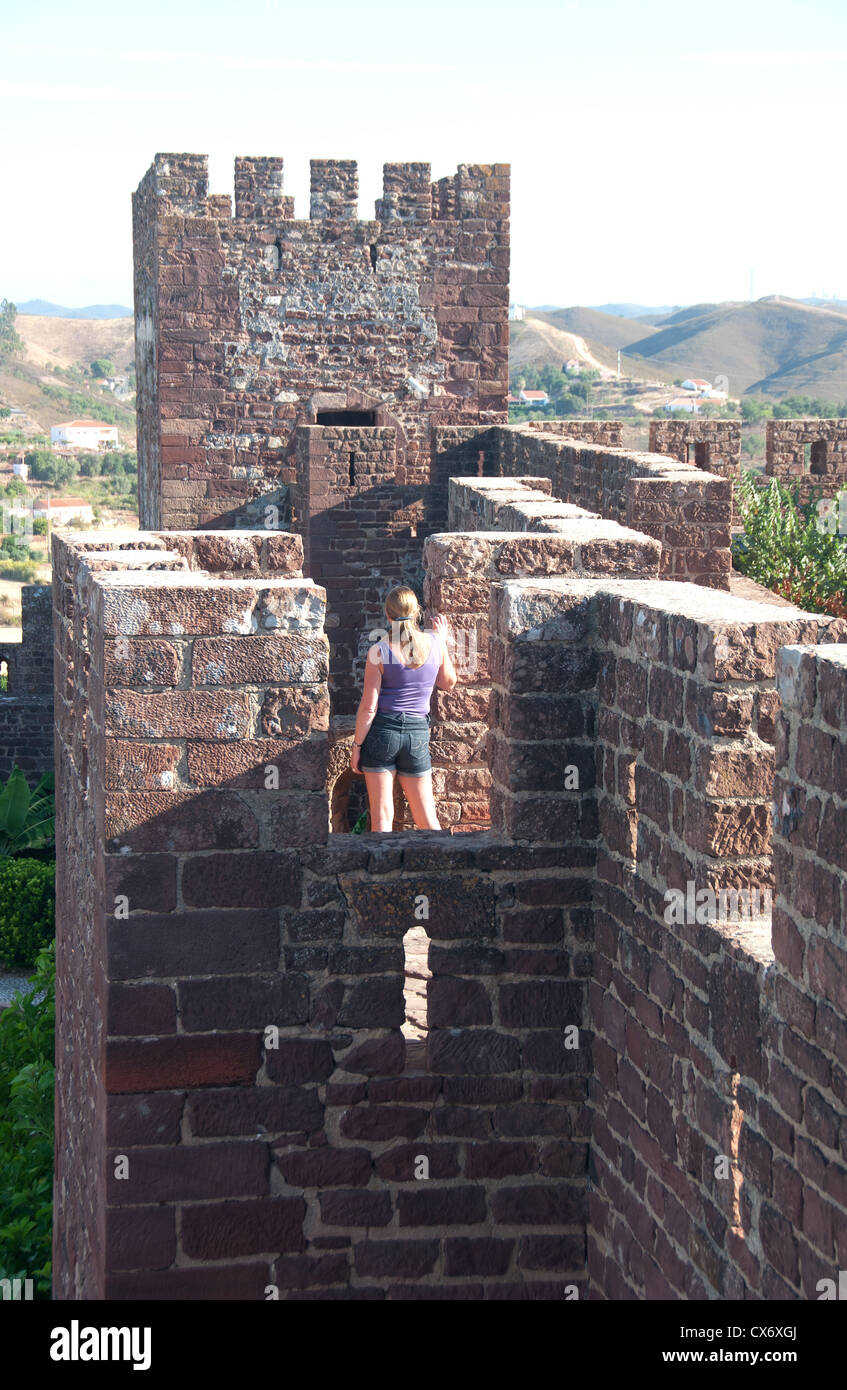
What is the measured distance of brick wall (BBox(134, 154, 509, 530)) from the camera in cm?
1681

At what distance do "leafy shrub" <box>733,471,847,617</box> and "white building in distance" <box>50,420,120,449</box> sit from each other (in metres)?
73.3

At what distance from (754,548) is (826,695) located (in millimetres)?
16144

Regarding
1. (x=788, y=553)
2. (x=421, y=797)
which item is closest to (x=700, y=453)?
(x=788, y=553)

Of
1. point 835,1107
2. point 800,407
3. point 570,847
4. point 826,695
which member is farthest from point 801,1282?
point 800,407

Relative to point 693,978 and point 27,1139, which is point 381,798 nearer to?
point 693,978

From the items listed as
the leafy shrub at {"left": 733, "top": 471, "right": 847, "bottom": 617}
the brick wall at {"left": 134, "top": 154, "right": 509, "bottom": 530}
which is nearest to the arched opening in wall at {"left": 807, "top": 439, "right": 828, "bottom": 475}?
the leafy shrub at {"left": 733, "top": 471, "right": 847, "bottom": 617}

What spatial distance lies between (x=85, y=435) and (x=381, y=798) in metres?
88.2

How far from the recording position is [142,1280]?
5070mm

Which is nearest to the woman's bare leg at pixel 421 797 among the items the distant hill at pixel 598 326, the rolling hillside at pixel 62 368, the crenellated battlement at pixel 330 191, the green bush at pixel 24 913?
the green bush at pixel 24 913

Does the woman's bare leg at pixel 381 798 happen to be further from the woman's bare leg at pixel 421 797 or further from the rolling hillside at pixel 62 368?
the rolling hillside at pixel 62 368

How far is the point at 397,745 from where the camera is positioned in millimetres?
6906

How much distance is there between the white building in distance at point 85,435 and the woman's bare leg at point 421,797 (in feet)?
280

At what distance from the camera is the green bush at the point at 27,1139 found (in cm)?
879
